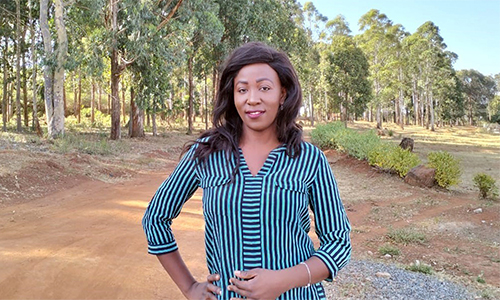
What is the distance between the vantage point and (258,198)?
4.56 ft

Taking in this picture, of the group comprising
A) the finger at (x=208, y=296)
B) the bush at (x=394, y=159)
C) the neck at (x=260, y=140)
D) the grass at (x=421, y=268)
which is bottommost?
the grass at (x=421, y=268)

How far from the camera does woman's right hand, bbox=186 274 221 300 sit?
1.44 metres

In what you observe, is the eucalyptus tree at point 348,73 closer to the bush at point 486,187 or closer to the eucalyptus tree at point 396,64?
the eucalyptus tree at point 396,64

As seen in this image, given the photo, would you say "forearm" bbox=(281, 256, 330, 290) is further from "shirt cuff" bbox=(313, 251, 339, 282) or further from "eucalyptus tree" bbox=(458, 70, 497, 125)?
"eucalyptus tree" bbox=(458, 70, 497, 125)

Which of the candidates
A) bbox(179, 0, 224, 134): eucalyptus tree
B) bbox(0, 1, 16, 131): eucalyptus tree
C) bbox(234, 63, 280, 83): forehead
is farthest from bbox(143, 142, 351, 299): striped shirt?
bbox(0, 1, 16, 131): eucalyptus tree

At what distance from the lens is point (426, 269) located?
488 cm

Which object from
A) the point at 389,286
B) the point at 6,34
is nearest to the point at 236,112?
the point at 389,286

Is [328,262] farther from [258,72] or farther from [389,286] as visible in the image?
[389,286]

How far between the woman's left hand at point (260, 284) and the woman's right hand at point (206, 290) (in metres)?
0.12

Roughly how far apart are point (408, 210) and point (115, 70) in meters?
13.1

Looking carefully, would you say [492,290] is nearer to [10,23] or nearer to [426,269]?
[426,269]

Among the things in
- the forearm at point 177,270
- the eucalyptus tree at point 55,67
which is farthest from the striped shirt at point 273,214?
the eucalyptus tree at point 55,67

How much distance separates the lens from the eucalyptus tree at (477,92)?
60.8 m

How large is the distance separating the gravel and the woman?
2.80m
